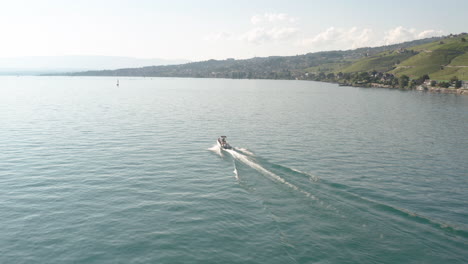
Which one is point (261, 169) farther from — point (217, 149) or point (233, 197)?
point (217, 149)

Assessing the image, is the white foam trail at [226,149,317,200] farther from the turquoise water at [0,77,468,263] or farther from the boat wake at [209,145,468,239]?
the turquoise water at [0,77,468,263]

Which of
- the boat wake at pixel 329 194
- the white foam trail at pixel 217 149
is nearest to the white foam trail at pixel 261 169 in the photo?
the boat wake at pixel 329 194

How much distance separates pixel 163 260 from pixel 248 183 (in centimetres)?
1988

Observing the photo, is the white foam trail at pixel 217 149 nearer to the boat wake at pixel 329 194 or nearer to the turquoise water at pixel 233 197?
the turquoise water at pixel 233 197

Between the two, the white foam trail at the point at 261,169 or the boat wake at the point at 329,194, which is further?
the white foam trail at the point at 261,169

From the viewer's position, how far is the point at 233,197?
39.8 metres

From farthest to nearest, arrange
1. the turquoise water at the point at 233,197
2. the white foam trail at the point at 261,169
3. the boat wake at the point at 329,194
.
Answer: the white foam trail at the point at 261,169 < the boat wake at the point at 329,194 < the turquoise water at the point at 233,197

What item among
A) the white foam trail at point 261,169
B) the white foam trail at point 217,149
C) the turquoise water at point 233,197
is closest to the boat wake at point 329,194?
the white foam trail at point 261,169

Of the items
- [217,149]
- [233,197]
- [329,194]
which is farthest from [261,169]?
[217,149]

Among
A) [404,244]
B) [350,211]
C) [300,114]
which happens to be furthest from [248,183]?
[300,114]

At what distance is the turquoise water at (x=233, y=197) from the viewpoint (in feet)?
93.2

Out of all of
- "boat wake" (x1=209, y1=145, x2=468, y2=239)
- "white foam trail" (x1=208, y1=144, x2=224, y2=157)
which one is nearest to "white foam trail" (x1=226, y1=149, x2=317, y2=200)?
"boat wake" (x1=209, y1=145, x2=468, y2=239)

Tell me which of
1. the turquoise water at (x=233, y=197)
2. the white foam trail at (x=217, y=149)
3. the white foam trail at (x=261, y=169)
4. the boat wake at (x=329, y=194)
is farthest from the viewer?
the white foam trail at (x=217, y=149)

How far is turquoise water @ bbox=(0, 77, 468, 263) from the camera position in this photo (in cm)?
2842
